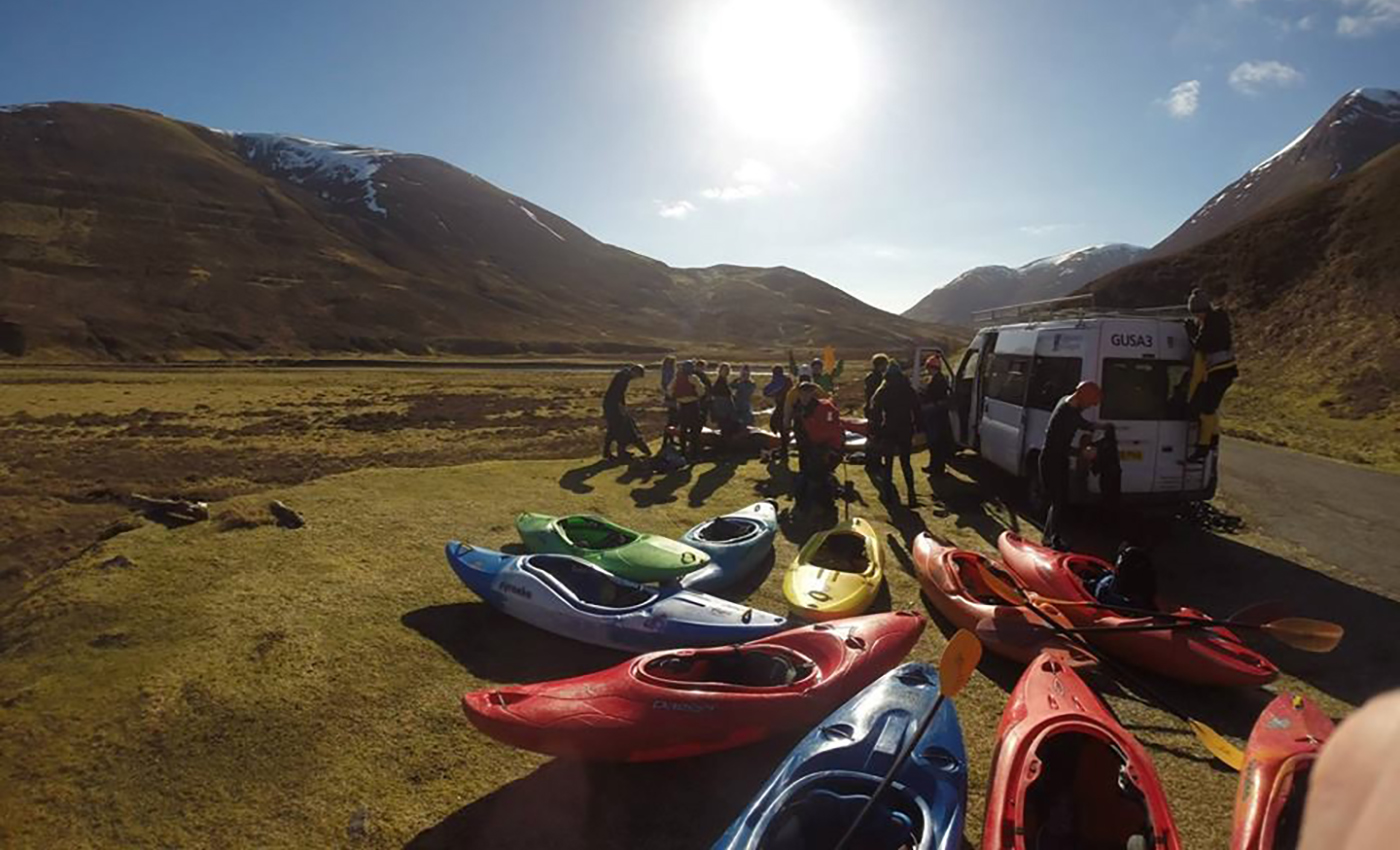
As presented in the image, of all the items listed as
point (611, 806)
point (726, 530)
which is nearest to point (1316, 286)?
point (726, 530)

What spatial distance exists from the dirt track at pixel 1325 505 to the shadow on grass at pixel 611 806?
9.24 metres

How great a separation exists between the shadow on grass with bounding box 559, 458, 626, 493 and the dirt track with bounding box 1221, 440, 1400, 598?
1225 cm

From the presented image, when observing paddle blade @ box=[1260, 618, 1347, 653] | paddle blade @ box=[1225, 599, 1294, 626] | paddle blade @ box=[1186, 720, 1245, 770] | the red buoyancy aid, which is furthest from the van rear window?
paddle blade @ box=[1186, 720, 1245, 770]

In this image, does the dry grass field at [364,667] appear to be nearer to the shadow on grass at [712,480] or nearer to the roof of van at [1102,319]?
the shadow on grass at [712,480]

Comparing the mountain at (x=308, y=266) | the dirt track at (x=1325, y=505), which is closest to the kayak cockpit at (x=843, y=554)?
the dirt track at (x=1325, y=505)

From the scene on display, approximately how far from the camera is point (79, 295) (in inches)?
2761

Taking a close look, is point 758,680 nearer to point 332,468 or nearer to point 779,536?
point 779,536

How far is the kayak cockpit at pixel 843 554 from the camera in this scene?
916 centimetres

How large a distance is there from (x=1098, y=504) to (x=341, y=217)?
494 feet

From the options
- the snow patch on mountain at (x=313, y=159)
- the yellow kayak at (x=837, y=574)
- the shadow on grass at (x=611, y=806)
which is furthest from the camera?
the snow patch on mountain at (x=313, y=159)

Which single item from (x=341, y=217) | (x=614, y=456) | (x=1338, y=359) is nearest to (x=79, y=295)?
(x=341, y=217)

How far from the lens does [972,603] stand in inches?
300

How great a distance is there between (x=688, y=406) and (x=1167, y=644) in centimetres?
1113

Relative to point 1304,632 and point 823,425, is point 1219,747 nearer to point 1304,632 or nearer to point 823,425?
point 1304,632
